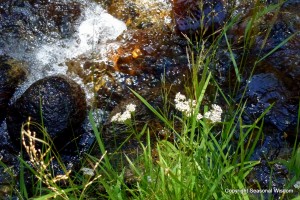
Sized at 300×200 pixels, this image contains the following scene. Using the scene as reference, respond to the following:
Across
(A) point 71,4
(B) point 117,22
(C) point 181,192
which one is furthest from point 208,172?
(A) point 71,4

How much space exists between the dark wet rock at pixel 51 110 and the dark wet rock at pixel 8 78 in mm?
129

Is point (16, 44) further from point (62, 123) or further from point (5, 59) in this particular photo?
point (62, 123)

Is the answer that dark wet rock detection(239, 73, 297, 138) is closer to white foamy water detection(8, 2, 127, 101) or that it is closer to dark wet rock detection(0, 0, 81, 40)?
white foamy water detection(8, 2, 127, 101)

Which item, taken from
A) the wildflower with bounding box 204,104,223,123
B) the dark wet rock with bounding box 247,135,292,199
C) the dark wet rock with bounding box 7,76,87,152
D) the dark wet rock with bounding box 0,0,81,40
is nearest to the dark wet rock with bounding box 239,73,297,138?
the dark wet rock with bounding box 247,135,292,199

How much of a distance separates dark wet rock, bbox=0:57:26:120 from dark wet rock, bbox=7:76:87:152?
129mm

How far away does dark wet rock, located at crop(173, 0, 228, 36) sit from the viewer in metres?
4.12

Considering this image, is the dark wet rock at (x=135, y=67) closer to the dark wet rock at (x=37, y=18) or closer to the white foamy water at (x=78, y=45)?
the white foamy water at (x=78, y=45)

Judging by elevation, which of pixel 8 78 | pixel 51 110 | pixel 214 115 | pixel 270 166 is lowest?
pixel 270 166

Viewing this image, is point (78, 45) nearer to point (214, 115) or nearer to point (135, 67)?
point (135, 67)

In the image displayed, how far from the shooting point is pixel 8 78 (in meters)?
3.94

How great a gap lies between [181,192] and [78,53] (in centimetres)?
226

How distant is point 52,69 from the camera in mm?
4188

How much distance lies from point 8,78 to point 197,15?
5.30ft

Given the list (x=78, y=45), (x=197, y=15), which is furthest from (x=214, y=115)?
(x=78, y=45)
